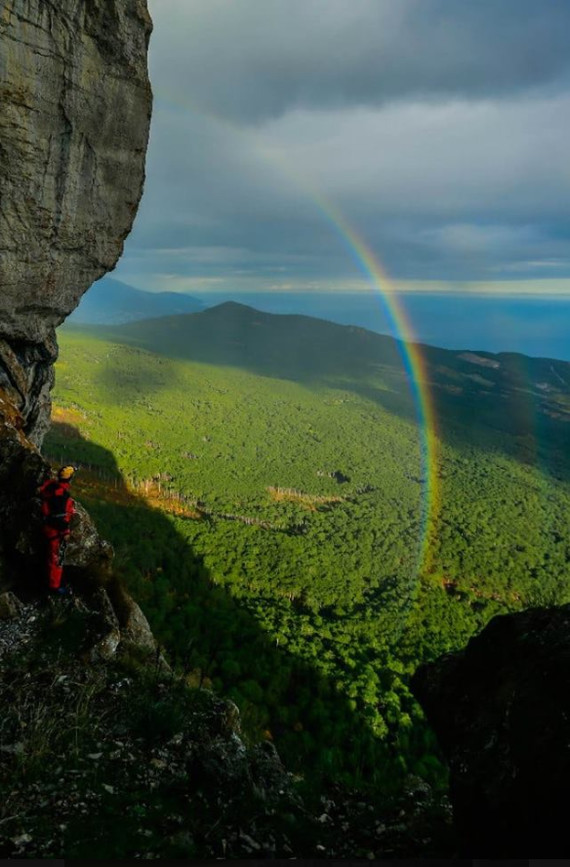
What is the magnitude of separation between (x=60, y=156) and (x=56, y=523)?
12.4 metres

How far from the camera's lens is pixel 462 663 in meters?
8.80

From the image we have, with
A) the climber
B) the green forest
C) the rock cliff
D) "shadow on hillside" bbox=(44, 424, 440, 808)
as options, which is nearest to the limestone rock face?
the rock cliff

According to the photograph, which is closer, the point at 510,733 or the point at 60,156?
the point at 510,733

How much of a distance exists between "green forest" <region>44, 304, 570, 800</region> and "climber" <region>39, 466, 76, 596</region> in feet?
16.9

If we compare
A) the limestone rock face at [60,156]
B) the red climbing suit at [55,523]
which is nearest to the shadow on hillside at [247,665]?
the red climbing suit at [55,523]

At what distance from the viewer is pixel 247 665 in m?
35.8

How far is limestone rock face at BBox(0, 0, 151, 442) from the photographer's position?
14430 mm

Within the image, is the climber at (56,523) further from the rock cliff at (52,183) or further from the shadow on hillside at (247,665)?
the shadow on hillside at (247,665)

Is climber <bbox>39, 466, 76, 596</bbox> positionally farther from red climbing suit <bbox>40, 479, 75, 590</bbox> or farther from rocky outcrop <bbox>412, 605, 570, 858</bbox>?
rocky outcrop <bbox>412, 605, 570, 858</bbox>

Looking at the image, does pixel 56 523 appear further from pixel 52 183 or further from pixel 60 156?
pixel 60 156

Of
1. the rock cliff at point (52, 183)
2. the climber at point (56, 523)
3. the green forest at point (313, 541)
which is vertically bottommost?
the green forest at point (313, 541)

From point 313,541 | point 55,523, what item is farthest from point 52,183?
point 313,541

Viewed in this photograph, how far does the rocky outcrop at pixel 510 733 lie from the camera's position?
17.1 ft

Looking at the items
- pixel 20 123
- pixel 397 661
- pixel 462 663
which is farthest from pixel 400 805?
pixel 397 661
